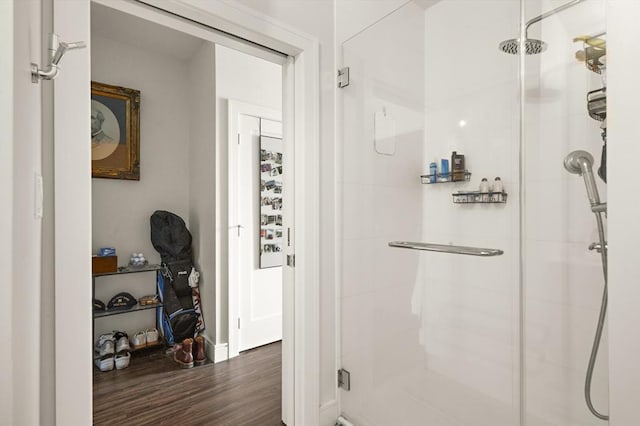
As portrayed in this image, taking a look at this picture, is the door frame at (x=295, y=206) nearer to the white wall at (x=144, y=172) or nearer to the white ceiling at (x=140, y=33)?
the white ceiling at (x=140, y=33)

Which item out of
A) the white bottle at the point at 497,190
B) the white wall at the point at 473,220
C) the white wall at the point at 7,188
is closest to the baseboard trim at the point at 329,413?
the white wall at the point at 473,220

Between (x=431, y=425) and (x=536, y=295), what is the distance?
773 millimetres

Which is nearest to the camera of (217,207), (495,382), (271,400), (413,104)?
(495,382)

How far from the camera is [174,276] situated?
2895mm

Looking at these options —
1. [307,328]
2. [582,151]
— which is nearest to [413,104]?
[582,151]

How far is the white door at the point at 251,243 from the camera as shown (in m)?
2.80

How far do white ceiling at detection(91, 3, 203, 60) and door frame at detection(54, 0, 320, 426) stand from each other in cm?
161

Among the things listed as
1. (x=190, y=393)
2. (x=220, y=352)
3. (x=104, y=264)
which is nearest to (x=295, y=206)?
(x=190, y=393)

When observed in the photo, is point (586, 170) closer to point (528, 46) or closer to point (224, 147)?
point (528, 46)

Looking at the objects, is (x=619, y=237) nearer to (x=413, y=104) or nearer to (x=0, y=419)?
(x=413, y=104)

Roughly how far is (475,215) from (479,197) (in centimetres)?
8

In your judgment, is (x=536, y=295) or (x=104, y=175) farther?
(x=104, y=175)

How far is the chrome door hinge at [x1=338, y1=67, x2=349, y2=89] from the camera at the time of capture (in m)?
1.81

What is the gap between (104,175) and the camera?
2.84 metres
